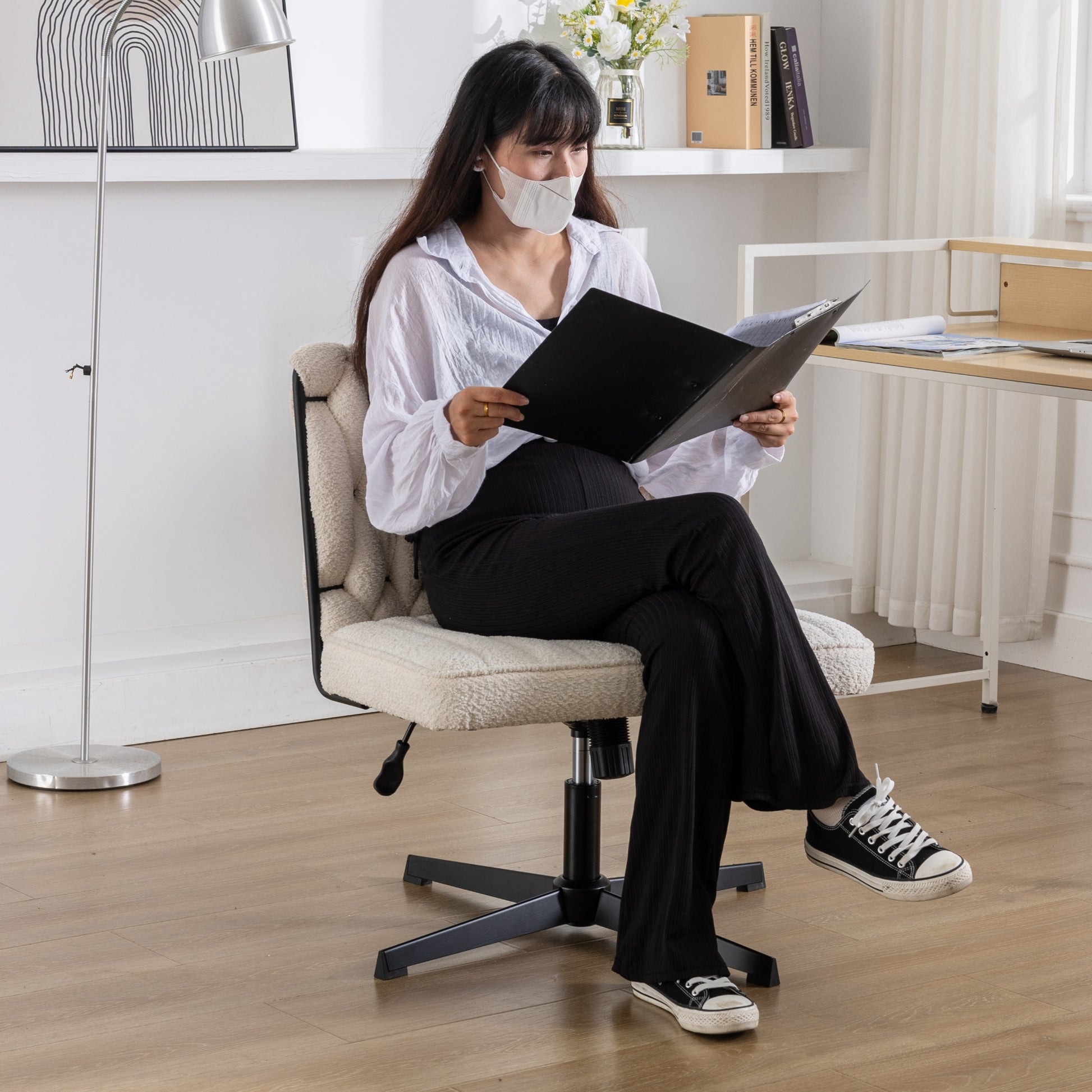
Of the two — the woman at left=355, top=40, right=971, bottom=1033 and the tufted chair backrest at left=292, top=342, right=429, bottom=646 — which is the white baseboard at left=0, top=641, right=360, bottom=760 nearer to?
the tufted chair backrest at left=292, top=342, right=429, bottom=646

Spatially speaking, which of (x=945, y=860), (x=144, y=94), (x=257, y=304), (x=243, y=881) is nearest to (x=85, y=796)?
(x=243, y=881)

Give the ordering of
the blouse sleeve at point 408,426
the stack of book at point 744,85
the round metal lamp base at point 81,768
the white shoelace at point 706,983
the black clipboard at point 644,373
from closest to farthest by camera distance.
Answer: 1. the black clipboard at point 644,373
2. the white shoelace at point 706,983
3. the blouse sleeve at point 408,426
4. the round metal lamp base at point 81,768
5. the stack of book at point 744,85

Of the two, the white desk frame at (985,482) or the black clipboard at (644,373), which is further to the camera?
the white desk frame at (985,482)

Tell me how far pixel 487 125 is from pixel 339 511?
0.50 metres

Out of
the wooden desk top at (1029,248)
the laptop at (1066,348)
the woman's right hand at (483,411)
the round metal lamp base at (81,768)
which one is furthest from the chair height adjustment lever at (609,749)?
the wooden desk top at (1029,248)

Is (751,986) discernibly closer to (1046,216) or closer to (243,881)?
(243,881)

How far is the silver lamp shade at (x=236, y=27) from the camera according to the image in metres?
2.50

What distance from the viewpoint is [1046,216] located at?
130 inches

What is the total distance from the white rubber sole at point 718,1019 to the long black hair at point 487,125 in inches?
33.4

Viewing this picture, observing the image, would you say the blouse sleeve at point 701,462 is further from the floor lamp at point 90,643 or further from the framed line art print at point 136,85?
the framed line art print at point 136,85

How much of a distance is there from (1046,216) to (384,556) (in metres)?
1.80

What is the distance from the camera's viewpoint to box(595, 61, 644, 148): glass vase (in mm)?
3383

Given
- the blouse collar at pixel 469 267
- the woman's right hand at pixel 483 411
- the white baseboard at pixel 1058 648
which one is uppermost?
the blouse collar at pixel 469 267

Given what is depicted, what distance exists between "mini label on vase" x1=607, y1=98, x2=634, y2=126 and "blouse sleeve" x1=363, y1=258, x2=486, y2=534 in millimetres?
1468
